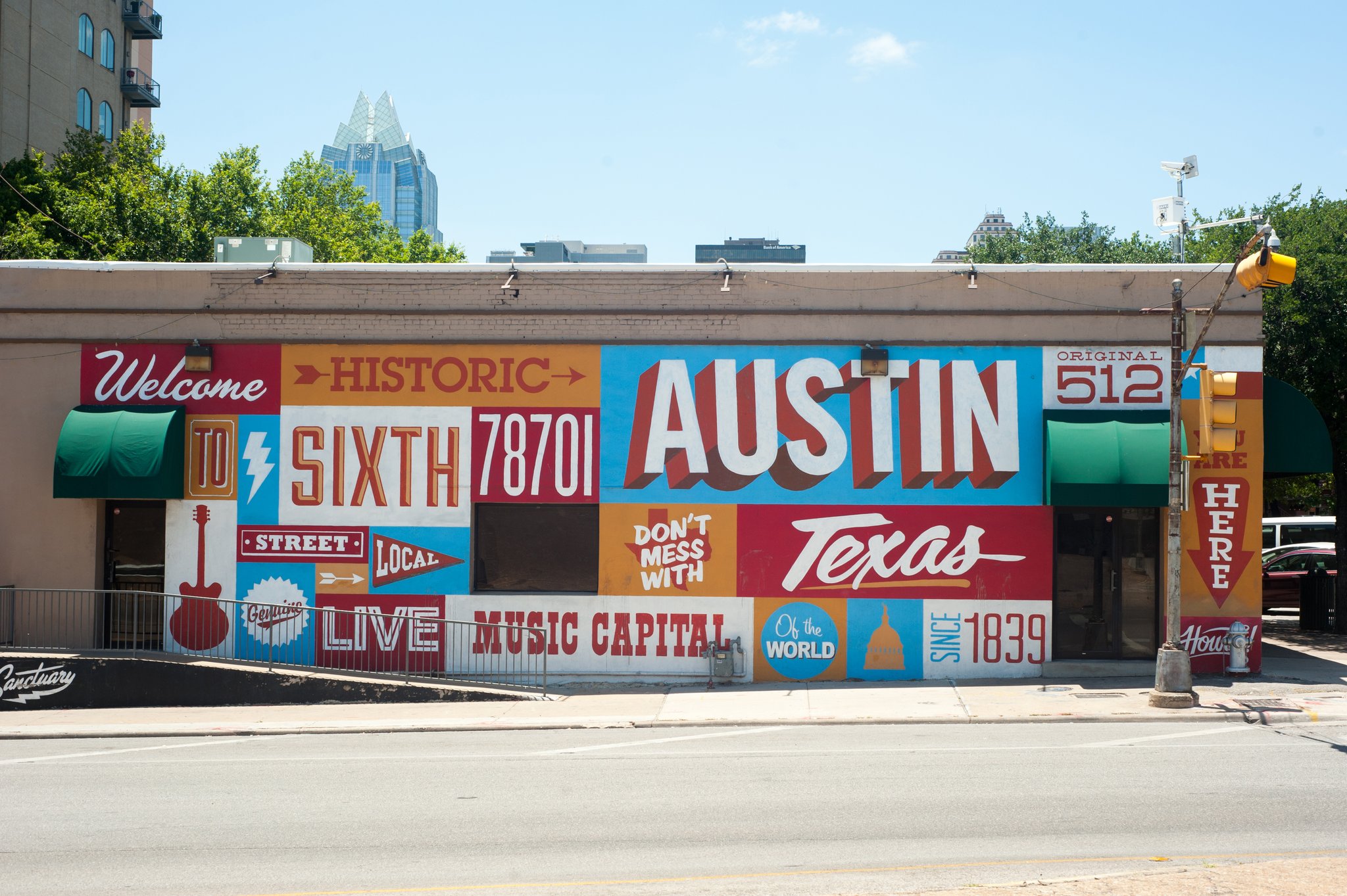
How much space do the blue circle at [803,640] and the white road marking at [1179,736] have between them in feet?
16.2

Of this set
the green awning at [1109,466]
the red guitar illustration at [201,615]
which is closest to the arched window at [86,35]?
the red guitar illustration at [201,615]

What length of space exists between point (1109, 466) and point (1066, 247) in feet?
76.5

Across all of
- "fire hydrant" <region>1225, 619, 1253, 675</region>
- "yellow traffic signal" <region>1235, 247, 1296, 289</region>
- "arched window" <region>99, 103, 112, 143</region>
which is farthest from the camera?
"arched window" <region>99, 103, 112, 143</region>

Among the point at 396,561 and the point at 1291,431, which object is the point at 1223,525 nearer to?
the point at 1291,431

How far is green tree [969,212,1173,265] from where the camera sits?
116 feet

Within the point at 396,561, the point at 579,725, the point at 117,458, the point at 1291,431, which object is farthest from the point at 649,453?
the point at 1291,431

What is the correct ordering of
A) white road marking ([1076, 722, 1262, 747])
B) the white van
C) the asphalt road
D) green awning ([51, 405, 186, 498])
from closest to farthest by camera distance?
the asphalt road
white road marking ([1076, 722, 1262, 747])
green awning ([51, 405, 186, 498])
the white van

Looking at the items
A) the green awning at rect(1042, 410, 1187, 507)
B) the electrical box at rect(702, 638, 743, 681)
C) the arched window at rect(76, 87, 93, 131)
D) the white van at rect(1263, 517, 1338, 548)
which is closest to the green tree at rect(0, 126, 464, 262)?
the arched window at rect(76, 87, 93, 131)

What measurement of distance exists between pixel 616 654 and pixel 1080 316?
888cm

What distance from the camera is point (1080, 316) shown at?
54.2ft

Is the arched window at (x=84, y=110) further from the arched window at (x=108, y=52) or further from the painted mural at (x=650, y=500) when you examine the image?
the painted mural at (x=650, y=500)

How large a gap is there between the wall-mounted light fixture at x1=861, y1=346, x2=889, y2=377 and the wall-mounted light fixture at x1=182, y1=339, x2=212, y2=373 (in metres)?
10.4

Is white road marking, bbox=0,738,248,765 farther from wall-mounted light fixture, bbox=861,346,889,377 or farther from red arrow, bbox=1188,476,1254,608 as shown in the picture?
red arrow, bbox=1188,476,1254,608

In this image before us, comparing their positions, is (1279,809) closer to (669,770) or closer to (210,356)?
(669,770)
